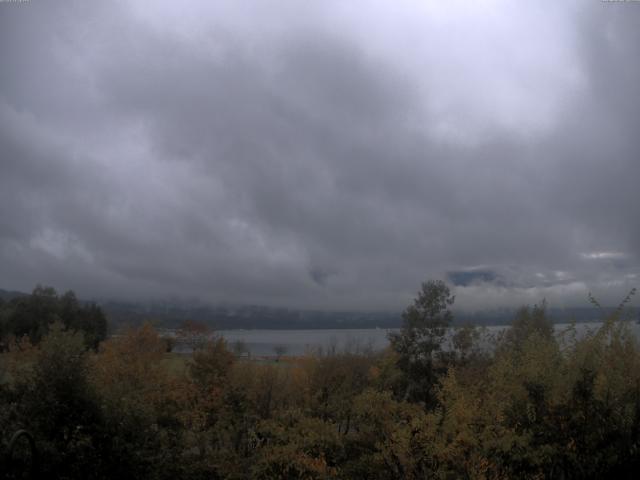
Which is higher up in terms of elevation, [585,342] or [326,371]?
[585,342]

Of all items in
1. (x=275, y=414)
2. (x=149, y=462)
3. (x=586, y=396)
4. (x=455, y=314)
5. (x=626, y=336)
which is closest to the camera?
(x=586, y=396)

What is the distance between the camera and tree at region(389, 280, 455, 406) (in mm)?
Result: 37450

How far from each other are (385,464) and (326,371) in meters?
17.6

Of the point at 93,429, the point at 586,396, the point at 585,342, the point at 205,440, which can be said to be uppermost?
the point at 585,342

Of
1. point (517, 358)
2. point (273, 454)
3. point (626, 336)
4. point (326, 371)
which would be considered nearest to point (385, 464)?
point (273, 454)

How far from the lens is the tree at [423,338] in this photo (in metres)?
37.5

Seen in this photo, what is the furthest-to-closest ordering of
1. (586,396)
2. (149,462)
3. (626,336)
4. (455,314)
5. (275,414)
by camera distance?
(455,314)
(275,414)
(626,336)
(149,462)
(586,396)

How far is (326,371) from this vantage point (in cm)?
3434

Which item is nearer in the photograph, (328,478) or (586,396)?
(586,396)

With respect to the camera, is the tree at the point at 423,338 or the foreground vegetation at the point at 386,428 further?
the tree at the point at 423,338

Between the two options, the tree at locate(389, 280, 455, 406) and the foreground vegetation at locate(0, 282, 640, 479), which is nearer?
the foreground vegetation at locate(0, 282, 640, 479)

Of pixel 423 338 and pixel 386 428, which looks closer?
pixel 386 428

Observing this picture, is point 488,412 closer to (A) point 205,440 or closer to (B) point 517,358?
(B) point 517,358

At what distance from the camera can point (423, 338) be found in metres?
38.6
